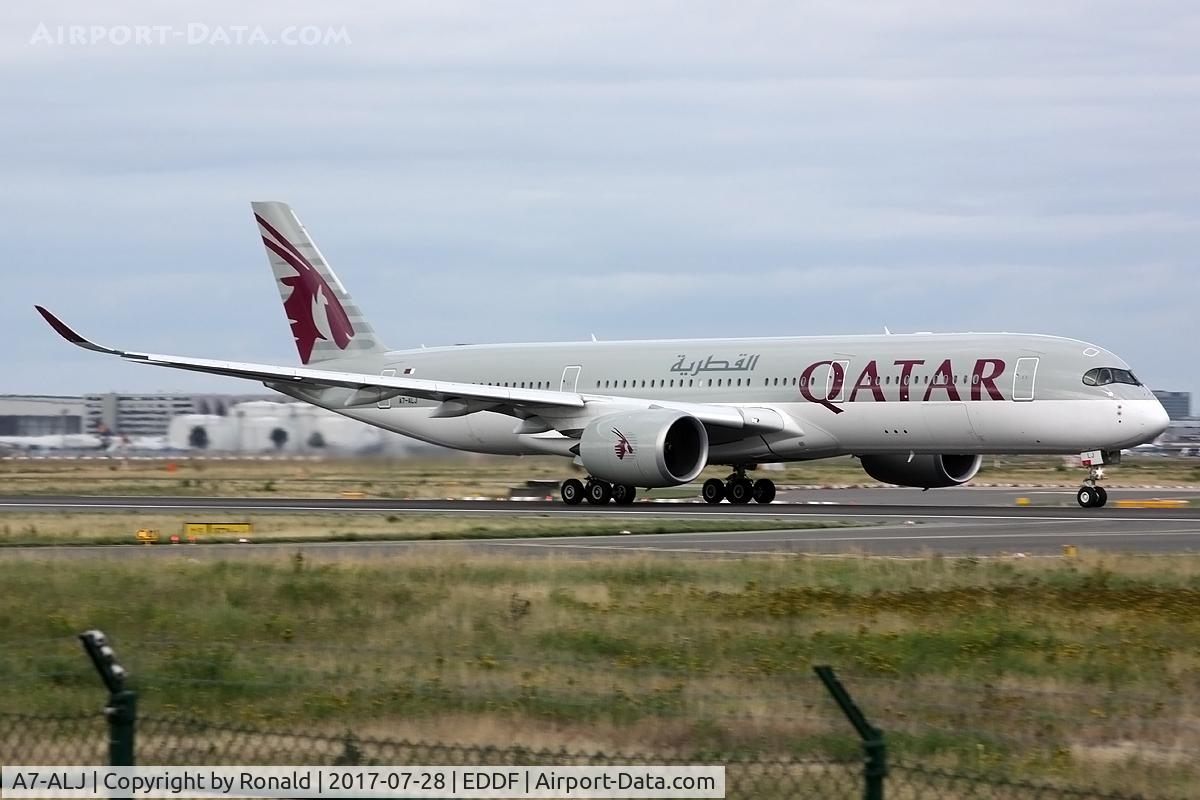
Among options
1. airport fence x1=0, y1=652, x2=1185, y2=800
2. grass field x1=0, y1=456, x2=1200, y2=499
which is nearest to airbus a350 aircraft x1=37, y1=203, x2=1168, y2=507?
grass field x1=0, y1=456, x2=1200, y2=499

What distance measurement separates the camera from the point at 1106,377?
36.8m

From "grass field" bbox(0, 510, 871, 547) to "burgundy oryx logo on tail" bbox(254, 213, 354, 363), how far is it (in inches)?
543

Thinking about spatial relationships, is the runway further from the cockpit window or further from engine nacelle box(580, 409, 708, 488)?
the cockpit window

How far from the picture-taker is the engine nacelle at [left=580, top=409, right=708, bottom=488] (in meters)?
38.5

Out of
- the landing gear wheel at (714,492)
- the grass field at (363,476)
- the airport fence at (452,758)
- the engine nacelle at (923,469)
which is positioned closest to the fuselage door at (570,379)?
the grass field at (363,476)

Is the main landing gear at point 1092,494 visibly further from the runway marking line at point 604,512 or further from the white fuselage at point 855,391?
the runway marking line at point 604,512

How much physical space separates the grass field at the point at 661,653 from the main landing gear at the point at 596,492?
18.8 m

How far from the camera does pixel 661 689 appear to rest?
1336 centimetres

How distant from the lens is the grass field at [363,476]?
165 feet

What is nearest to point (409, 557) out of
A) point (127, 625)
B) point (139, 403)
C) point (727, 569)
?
point (727, 569)

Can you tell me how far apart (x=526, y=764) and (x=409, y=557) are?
44.9ft

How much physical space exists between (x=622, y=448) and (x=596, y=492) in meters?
3.30

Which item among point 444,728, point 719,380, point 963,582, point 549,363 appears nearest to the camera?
point 444,728

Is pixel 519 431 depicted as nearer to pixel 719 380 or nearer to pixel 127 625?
pixel 719 380
